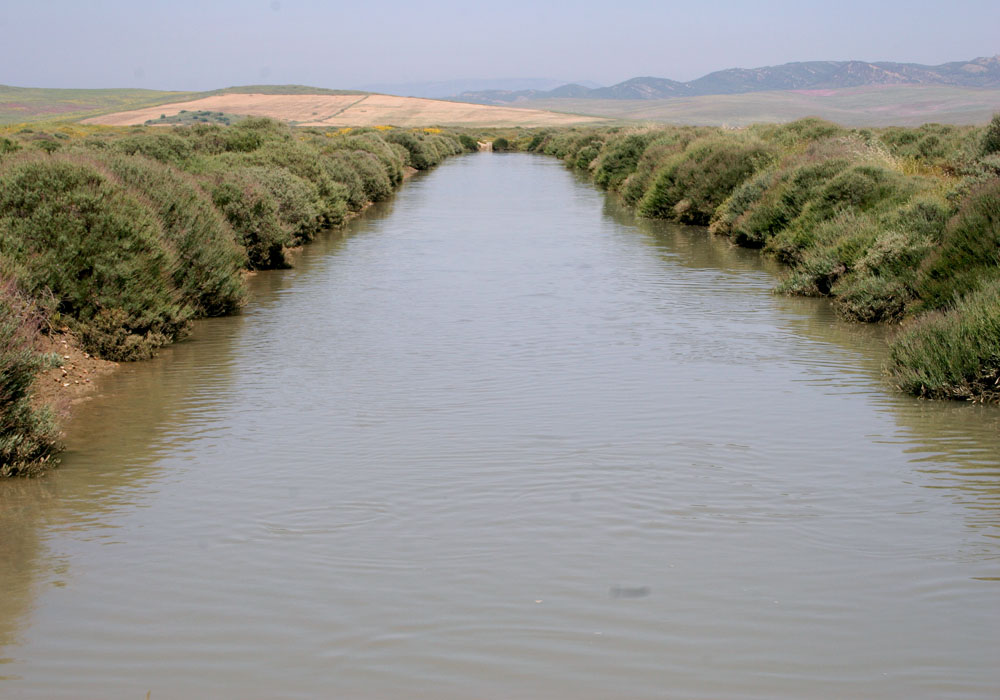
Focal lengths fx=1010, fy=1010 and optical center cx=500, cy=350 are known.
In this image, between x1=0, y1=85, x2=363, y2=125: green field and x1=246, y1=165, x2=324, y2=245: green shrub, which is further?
x1=0, y1=85, x2=363, y2=125: green field

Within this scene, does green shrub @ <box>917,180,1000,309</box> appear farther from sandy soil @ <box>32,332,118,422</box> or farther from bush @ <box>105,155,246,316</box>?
bush @ <box>105,155,246,316</box>

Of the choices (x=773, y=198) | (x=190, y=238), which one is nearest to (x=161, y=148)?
(x=190, y=238)

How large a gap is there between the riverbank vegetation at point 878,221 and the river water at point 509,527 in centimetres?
88

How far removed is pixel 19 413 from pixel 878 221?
1631 centimetres

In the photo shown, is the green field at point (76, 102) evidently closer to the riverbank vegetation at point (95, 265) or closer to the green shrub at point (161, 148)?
the green shrub at point (161, 148)

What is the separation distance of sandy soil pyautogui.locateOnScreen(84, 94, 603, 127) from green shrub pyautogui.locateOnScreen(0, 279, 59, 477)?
383ft

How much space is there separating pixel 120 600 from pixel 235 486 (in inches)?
98.5

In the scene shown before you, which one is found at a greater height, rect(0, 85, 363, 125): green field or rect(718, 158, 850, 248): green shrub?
rect(0, 85, 363, 125): green field

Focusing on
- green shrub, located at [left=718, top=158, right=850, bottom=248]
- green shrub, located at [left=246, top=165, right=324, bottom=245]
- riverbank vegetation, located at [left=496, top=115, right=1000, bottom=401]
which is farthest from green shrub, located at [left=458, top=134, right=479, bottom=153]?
green shrub, located at [left=718, top=158, right=850, bottom=248]

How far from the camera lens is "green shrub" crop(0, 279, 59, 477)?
29.7 ft

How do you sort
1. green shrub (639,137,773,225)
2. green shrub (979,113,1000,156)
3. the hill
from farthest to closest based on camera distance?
the hill
green shrub (639,137,773,225)
green shrub (979,113,1000,156)

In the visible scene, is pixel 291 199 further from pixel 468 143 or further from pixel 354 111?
pixel 354 111

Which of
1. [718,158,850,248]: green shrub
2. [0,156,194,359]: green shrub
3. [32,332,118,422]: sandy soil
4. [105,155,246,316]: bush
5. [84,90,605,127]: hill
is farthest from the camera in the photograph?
[84,90,605,127]: hill

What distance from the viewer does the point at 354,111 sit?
147625 millimetres
